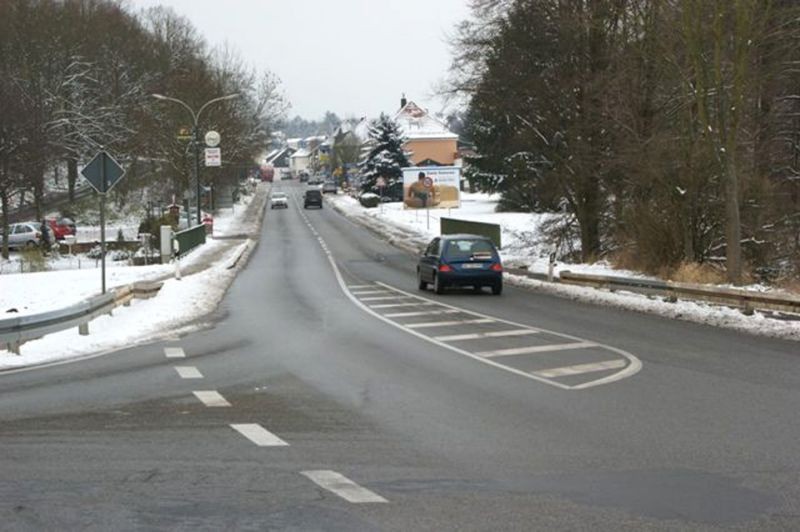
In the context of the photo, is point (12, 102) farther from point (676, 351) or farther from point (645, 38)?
point (676, 351)

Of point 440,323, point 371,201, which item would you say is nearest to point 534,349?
point 440,323

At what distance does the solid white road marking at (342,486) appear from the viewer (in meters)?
6.03

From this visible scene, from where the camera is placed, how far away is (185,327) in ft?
57.8

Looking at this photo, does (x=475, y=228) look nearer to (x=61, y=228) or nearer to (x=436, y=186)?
(x=61, y=228)

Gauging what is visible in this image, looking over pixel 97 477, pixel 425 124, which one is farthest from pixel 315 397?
pixel 425 124

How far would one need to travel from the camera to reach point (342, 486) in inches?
250

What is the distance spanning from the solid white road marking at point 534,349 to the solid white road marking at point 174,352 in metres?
4.23

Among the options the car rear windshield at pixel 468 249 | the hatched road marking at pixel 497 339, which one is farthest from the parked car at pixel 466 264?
the hatched road marking at pixel 497 339

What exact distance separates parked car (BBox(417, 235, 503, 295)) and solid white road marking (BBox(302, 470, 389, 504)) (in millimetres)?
17492

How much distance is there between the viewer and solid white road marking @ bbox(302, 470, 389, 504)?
19.8 feet

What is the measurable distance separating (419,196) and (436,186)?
2167 mm

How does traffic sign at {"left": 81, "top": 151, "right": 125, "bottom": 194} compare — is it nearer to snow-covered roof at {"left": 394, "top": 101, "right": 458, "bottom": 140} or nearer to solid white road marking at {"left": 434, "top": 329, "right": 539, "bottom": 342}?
solid white road marking at {"left": 434, "top": 329, "right": 539, "bottom": 342}

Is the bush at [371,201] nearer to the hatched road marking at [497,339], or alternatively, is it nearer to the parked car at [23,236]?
the parked car at [23,236]

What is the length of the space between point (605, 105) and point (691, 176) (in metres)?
5.10
